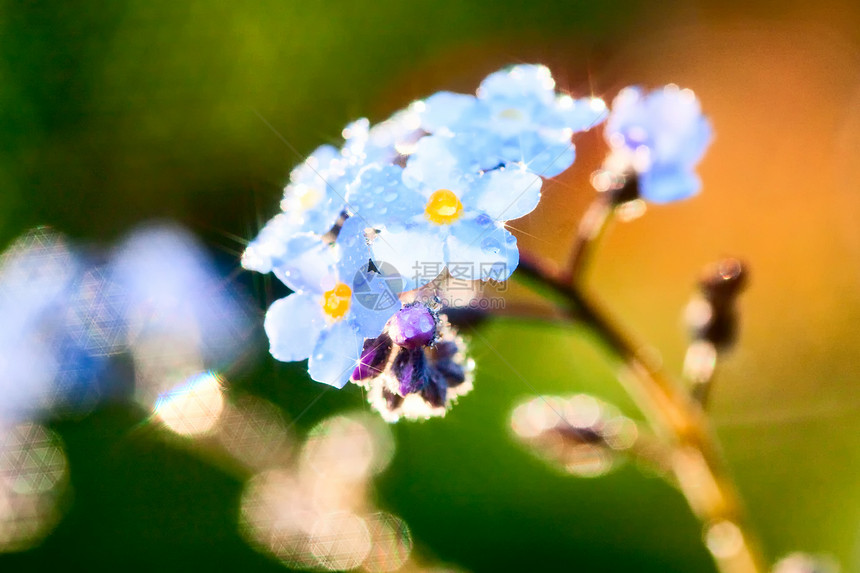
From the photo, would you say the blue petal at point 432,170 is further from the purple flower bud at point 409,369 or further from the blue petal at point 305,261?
the purple flower bud at point 409,369

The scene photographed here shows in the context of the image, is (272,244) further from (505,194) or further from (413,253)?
(505,194)

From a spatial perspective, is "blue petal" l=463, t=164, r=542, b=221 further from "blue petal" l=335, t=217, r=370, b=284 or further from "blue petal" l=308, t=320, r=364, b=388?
"blue petal" l=308, t=320, r=364, b=388

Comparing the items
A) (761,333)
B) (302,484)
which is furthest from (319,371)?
(761,333)

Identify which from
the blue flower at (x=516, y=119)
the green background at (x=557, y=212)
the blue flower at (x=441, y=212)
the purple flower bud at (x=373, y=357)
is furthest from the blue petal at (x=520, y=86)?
the green background at (x=557, y=212)

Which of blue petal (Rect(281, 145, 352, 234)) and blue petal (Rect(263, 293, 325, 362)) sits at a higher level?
blue petal (Rect(281, 145, 352, 234))

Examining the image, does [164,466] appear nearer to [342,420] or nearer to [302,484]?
[342,420]

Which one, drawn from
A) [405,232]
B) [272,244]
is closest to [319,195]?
[272,244]

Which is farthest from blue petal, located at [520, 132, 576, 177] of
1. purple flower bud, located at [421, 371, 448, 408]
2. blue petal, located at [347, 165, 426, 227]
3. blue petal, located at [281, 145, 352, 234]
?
purple flower bud, located at [421, 371, 448, 408]
